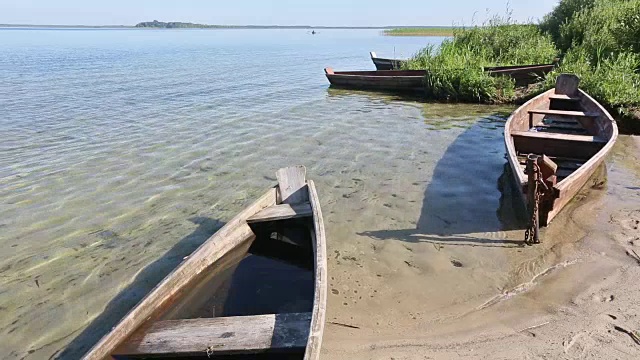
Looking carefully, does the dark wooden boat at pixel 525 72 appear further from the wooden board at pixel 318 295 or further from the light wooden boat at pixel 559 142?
the wooden board at pixel 318 295

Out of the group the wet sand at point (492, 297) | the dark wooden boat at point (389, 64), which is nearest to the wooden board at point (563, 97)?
the wet sand at point (492, 297)

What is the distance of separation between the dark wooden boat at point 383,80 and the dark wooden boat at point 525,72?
8.47ft

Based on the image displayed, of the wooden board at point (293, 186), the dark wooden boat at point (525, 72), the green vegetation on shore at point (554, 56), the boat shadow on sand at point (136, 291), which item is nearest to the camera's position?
the boat shadow on sand at point (136, 291)

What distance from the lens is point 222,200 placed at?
21.8 feet

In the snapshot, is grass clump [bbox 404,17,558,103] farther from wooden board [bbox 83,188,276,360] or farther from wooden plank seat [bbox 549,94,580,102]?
wooden board [bbox 83,188,276,360]

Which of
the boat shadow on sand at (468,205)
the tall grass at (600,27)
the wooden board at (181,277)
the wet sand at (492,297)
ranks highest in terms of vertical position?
the tall grass at (600,27)

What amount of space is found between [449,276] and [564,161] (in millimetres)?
4048

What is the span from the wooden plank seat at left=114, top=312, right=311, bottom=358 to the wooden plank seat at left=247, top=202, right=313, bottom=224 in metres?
1.65

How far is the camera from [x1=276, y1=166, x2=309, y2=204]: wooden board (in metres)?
5.35

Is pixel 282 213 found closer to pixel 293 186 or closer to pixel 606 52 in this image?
pixel 293 186

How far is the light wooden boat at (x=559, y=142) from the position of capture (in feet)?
16.1

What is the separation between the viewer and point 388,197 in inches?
261

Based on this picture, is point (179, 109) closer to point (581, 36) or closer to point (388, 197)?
point (388, 197)

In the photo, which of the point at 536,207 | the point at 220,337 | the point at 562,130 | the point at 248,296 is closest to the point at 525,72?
the point at 562,130
